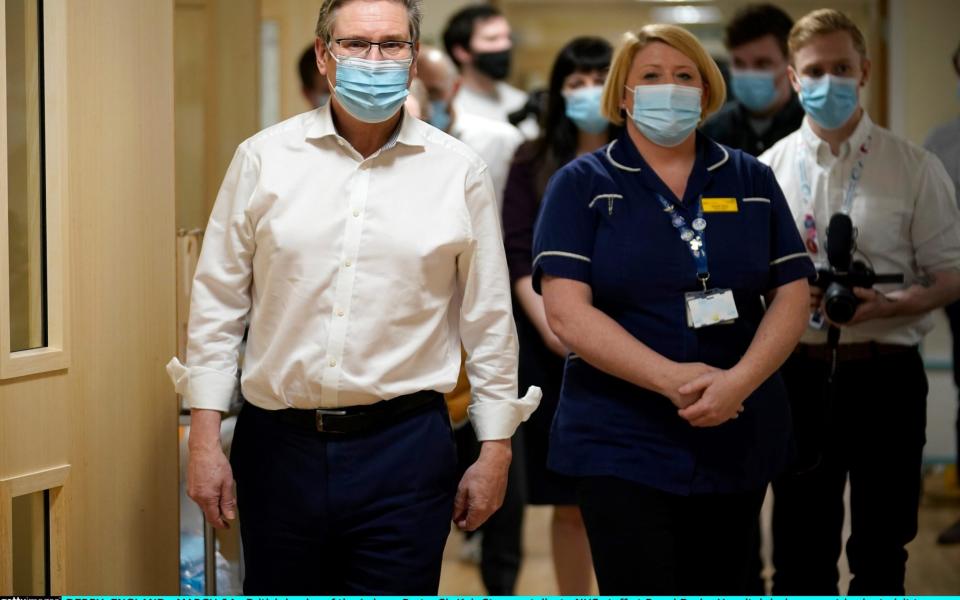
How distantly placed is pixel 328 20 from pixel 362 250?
0.45m

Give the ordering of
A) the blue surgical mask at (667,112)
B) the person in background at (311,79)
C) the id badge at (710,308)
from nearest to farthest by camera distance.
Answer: the id badge at (710,308)
the blue surgical mask at (667,112)
the person in background at (311,79)

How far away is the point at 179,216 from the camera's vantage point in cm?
361

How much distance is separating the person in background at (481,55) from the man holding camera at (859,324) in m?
1.98

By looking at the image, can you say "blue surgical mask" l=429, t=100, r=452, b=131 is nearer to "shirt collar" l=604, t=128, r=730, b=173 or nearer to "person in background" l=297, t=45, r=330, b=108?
"person in background" l=297, t=45, r=330, b=108

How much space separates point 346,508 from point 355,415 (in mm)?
167

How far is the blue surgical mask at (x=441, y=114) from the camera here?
405cm

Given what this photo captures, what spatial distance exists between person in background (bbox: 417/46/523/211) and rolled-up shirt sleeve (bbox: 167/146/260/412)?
1858 millimetres

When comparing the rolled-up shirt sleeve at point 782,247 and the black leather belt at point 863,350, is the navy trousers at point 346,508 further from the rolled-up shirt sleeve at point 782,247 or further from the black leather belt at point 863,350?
the black leather belt at point 863,350

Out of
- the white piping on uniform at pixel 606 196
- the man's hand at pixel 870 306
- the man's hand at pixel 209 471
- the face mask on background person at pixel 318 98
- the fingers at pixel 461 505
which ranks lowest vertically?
the fingers at pixel 461 505

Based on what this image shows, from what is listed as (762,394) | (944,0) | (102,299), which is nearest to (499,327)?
(762,394)

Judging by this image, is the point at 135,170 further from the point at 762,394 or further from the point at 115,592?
the point at 762,394

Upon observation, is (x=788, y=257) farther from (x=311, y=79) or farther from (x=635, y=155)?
(x=311, y=79)

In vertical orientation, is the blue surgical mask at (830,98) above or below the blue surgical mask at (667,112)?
above

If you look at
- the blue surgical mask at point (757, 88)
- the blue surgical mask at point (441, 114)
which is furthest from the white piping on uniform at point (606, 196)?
the blue surgical mask at point (441, 114)
